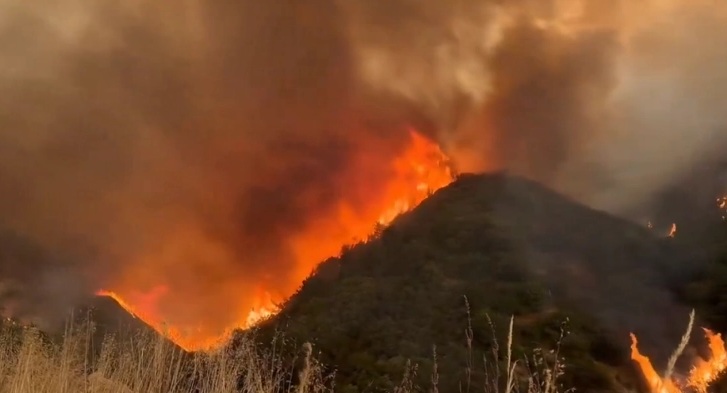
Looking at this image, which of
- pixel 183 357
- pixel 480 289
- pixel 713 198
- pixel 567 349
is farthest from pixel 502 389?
pixel 713 198

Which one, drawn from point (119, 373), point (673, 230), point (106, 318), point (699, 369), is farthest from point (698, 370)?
point (106, 318)

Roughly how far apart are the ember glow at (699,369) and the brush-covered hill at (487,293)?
26 cm

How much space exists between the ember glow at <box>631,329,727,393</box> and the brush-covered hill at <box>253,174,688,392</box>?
0.26m

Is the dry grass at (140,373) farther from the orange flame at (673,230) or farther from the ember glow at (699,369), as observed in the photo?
the orange flame at (673,230)

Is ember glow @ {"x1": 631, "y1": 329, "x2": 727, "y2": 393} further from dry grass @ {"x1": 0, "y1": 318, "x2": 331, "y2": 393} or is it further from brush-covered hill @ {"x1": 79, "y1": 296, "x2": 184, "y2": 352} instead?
brush-covered hill @ {"x1": 79, "y1": 296, "x2": 184, "y2": 352}

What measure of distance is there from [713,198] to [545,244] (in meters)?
4.80

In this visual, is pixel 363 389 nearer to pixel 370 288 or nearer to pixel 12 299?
pixel 370 288

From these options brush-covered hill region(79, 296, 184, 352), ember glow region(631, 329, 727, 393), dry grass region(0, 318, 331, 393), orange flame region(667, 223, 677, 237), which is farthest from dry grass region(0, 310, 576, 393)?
orange flame region(667, 223, 677, 237)

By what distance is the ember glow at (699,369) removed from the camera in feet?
31.5

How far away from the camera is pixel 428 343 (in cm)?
1257

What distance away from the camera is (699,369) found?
1032 cm

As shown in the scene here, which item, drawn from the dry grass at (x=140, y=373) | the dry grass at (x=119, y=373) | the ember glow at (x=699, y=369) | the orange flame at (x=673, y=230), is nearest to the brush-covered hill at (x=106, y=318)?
the dry grass at (x=140, y=373)

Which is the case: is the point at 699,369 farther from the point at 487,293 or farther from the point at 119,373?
the point at 119,373

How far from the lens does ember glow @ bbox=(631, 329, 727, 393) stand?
961 centimetres
